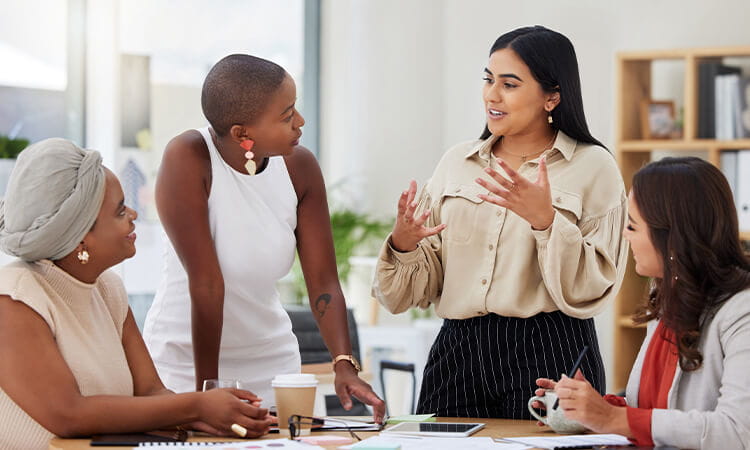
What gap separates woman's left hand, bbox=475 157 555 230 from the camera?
2.13 m

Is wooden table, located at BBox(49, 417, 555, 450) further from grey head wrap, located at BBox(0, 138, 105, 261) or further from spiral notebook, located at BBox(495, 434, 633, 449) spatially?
grey head wrap, located at BBox(0, 138, 105, 261)

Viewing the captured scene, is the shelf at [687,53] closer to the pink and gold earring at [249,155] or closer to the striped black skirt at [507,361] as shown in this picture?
the striped black skirt at [507,361]

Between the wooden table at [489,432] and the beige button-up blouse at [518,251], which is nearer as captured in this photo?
the wooden table at [489,432]

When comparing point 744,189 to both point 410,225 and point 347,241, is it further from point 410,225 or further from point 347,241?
point 410,225

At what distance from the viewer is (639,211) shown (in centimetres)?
203

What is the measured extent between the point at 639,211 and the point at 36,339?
1.18 metres

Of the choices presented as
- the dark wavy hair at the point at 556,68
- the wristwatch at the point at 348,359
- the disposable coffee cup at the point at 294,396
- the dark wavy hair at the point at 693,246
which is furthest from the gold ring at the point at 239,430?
the dark wavy hair at the point at 556,68

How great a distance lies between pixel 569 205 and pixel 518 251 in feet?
0.52

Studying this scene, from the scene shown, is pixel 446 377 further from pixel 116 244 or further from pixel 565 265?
pixel 116 244

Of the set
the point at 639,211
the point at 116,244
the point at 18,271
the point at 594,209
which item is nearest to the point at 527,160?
the point at 594,209

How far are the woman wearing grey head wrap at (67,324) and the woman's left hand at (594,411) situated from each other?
58 centimetres

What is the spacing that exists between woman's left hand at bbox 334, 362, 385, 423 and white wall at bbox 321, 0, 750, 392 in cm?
371

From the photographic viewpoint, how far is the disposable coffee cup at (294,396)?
6.75ft

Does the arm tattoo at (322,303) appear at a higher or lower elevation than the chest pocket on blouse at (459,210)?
lower
